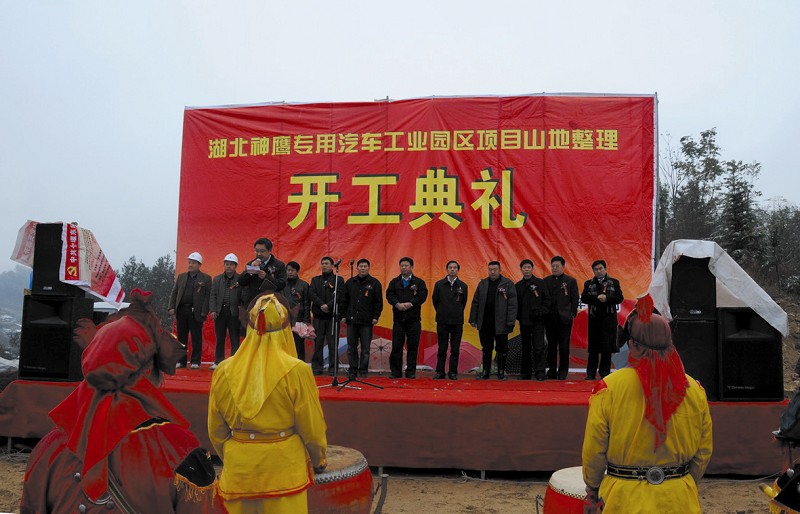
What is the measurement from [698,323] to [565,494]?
2272mm

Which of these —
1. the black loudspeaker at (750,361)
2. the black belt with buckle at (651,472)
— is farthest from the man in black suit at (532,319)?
the black belt with buckle at (651,472)

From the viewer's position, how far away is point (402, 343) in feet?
21.5

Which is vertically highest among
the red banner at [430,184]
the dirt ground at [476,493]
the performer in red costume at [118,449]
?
the red banner at [430,184]

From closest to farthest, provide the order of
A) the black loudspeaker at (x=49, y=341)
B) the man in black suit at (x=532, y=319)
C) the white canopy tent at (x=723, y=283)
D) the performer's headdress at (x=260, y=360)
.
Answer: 1. the performer's headdress at (x=260, y=360)
2. the white canopy tent at (x=723, y=283)
3. the black loudspeaker at (x=49, y=341)
4. the man in black suit at (x=532, y=319)

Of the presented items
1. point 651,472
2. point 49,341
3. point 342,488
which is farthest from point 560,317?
point 49,341

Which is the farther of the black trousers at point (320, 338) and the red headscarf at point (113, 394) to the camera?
the black trousers at point (320, 338)

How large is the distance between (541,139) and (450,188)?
1340 mm

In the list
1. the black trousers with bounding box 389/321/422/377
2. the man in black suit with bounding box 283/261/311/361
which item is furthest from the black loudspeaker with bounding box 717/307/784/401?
the man in black suit with bounding box 283/261/311/361

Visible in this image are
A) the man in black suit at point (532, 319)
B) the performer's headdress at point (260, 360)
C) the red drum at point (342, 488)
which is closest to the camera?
the performer's headdress at point (260, 360)

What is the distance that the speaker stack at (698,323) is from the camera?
4484 mm

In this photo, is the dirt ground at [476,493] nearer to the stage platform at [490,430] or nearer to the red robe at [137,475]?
the stage platform at [490,430]

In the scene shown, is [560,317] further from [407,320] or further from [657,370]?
[657,370]

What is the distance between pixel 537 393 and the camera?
16.2ft

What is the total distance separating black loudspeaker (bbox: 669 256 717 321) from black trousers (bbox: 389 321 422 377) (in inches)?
112
